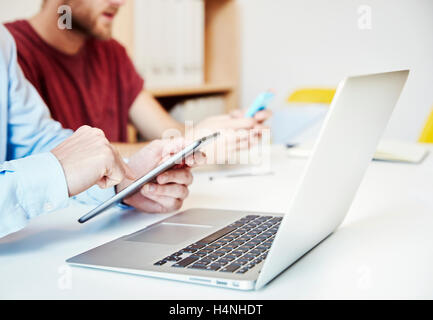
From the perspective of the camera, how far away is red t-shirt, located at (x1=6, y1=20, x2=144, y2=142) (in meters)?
1.56

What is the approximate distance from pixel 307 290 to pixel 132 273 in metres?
0.18

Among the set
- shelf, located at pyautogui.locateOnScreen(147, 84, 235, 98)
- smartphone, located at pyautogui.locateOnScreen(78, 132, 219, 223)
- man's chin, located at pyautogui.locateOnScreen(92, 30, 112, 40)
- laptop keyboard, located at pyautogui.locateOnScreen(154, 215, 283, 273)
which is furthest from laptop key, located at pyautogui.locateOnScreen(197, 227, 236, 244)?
shelf, located at pyautogui.locateOnScreen(147, 84, 235, 98)

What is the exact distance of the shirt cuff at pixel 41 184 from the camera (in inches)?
25.8

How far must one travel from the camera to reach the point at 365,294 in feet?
1.61

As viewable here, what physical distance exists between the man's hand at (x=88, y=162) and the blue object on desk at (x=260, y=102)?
0.52 m

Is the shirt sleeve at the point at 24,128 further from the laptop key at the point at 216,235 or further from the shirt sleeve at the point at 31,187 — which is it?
the laptop key at the point at 216,235

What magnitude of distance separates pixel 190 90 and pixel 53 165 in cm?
210

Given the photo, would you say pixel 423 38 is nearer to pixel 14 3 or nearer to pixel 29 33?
pixel 29 33

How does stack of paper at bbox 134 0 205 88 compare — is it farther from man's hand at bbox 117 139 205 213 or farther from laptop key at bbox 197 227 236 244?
laptop key at bbox 197 227 236 244

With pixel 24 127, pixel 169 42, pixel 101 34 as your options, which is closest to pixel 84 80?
pixel 101 34

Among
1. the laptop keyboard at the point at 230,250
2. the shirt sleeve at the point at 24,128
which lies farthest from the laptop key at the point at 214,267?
the shirt sleeve at the point at 24,128

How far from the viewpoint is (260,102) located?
1.16m
